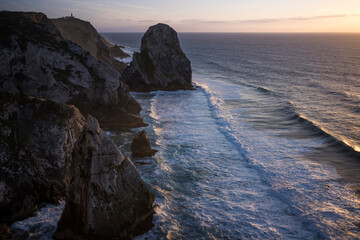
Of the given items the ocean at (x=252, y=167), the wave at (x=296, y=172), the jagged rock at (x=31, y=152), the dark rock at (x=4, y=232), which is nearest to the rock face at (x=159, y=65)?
the ocean at (x=252, y=167)

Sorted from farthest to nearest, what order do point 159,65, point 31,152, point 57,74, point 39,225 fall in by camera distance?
point 159,65 < point 57,74 < point 31,152 < point 39,225

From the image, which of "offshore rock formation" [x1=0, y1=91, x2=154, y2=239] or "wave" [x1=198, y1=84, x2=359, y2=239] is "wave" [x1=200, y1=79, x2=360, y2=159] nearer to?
"wave" [x1=198, y1=84, x2=359, y2=239]

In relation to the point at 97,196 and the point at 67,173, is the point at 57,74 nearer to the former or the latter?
the point at 67,173

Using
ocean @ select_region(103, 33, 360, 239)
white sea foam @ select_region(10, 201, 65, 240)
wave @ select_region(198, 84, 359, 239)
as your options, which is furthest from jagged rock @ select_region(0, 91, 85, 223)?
wave @ select_region(198, 84, 359, 239)

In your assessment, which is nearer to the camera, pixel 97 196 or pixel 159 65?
pixel 97 196

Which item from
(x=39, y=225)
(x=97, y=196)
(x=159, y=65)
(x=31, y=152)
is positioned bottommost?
(x=39, y=225)

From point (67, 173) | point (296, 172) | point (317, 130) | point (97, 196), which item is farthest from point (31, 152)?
point (317, 130)

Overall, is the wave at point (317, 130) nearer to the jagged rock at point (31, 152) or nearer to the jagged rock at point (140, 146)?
the jagged rock at point (140, 146)
